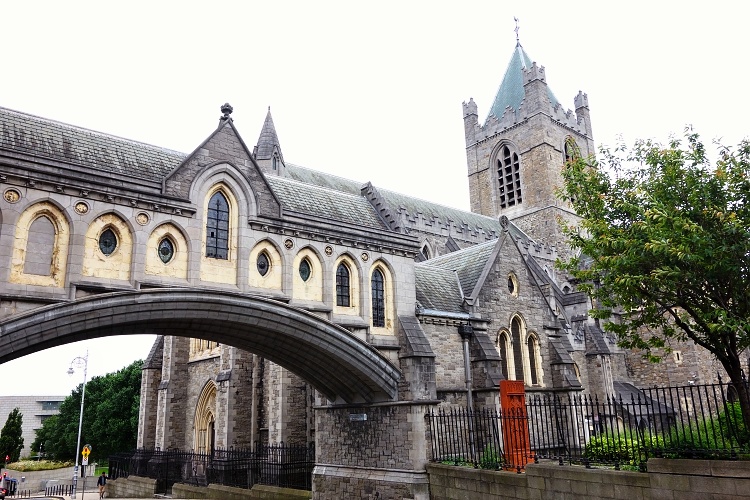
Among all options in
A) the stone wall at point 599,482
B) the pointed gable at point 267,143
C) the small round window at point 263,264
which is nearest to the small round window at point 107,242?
the small round window at point 263,264

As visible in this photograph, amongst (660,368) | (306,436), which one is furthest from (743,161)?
(660,368)

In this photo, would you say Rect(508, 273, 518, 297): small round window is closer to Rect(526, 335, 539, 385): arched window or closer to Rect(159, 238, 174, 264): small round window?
Rect(526, 335, 539, 385): arched window

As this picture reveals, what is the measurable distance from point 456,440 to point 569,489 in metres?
4.73

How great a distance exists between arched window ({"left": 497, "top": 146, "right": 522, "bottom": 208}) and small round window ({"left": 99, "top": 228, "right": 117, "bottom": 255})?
148 ft

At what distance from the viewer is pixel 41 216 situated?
36.7 ft

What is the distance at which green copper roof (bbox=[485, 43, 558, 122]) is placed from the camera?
5491 cm

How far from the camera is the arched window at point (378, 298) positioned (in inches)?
626

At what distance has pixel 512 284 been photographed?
20469 mm

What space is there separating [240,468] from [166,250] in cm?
1242

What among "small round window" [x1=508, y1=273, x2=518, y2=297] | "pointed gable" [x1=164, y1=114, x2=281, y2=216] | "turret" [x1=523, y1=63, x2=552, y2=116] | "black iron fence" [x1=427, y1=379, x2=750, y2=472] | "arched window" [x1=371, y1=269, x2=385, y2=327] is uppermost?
"turret" [x1=523, y1=63, x2=552, y2=116]

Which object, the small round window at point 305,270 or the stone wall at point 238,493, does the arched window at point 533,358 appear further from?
the small round window at point 305,270

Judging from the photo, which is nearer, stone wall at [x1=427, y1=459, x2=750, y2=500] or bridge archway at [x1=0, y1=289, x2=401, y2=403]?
stone wall at [x1=427, y1=459, x2=750, y2=500]

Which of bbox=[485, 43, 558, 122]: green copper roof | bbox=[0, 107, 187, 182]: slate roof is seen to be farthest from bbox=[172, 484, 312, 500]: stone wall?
bbox=[485, 43, 558, 122]: green copper roof

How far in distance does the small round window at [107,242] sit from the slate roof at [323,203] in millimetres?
4200
